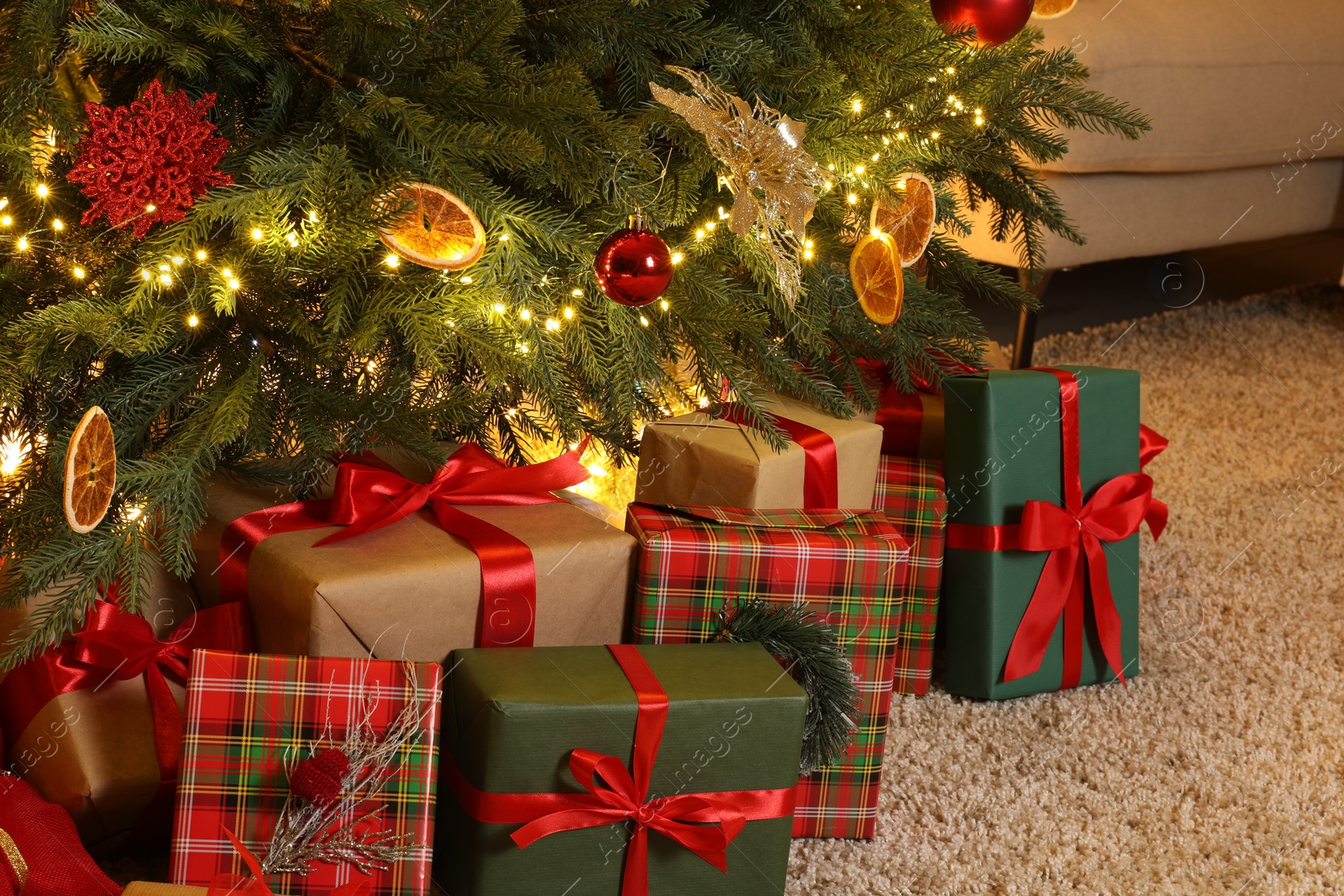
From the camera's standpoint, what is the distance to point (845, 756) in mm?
981

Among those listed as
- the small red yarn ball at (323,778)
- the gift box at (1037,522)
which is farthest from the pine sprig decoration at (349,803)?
the gift box at (1037,522)

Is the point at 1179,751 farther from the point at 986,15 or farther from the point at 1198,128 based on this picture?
the point at 1198,128

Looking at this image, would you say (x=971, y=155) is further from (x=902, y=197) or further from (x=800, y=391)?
(x=800, y=391)

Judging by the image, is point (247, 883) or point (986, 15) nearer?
point (247, 883)

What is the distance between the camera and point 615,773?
0.79 meters

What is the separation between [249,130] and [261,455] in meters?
0.32

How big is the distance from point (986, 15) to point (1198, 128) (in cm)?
108

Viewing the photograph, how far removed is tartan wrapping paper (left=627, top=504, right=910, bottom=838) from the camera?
929 millimetres

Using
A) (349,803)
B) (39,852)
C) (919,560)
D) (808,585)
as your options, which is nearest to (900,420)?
(919,560)

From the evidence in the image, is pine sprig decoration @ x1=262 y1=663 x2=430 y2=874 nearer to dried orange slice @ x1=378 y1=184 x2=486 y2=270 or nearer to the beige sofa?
dried orange slice @ x1=378 y1=184 x2=486 y2=270

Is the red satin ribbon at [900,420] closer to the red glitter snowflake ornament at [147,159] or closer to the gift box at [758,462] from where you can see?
the gift box at [758,462]

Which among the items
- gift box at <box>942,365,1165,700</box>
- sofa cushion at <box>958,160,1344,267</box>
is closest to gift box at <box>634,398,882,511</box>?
gift box at <box>942,365,1165,700</box>

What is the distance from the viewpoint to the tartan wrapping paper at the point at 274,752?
765 millimetres

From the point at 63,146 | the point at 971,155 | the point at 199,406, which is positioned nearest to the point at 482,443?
the point at 199,406
